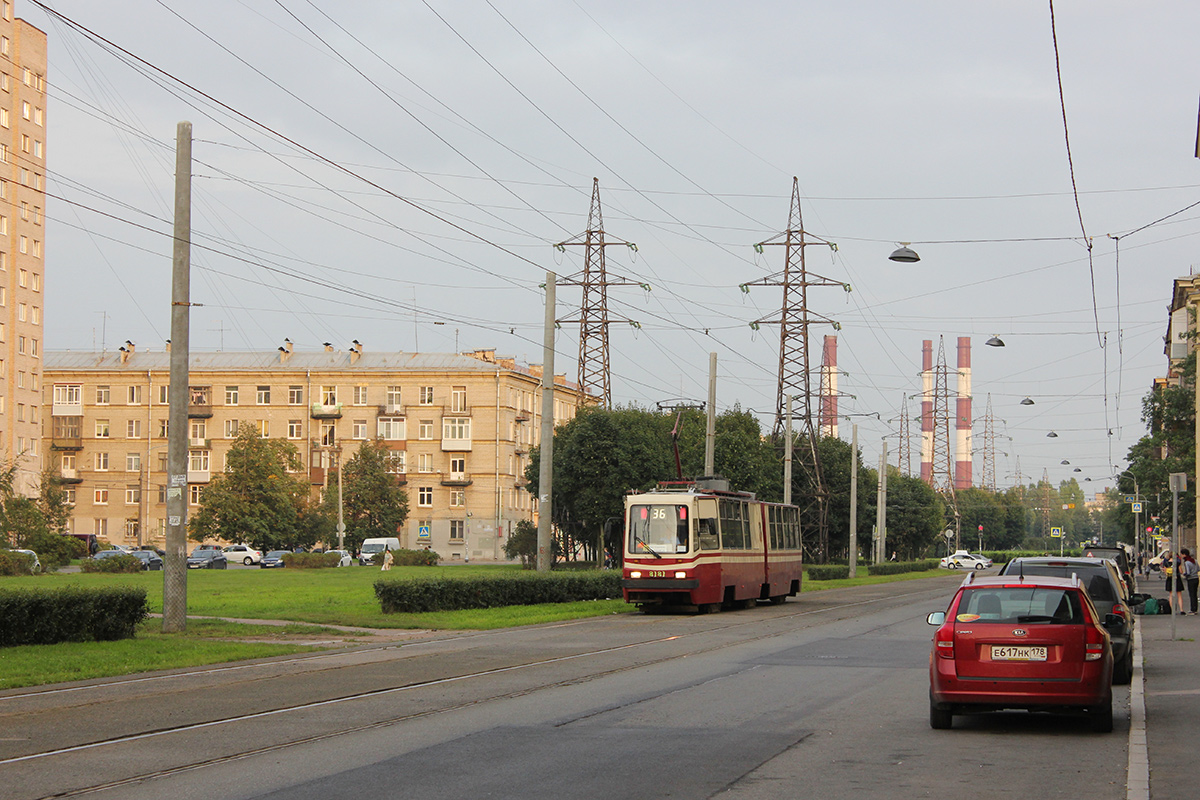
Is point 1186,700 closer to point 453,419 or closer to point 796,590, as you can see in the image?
point 796,590

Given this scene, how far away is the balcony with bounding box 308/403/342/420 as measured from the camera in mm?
107562

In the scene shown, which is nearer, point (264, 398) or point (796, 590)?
point (796, 590)

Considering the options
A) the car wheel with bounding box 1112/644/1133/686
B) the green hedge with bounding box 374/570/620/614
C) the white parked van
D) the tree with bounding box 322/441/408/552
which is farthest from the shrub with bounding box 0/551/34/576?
the car wheel with bounding box 1112/644/1133/686

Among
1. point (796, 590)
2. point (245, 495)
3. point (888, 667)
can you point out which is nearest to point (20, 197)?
point (245, 495)

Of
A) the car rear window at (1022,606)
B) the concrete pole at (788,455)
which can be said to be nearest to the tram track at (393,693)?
the car rear window at (1022,606)

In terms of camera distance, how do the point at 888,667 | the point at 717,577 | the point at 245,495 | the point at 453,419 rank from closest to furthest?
the point at 888,667
the point at 717,577
the point at 245,495
the point at 453,419

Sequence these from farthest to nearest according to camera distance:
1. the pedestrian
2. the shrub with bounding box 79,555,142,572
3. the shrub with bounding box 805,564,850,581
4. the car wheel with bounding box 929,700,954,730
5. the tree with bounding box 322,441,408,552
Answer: the tree with bounding box 322,441,408,552
the shrub with bounding box 805,564,850,581
the shrub with bounding box 79,555,142,572
the pedestrian
the car wheel with bounding box 929,700,954,730

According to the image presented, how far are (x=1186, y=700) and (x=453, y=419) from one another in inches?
3797

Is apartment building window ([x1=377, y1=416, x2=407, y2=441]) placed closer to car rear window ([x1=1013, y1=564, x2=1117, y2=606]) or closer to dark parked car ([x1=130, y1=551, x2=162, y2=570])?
dark parked car ([x1=130, y1=551, x2=162, y2=570])

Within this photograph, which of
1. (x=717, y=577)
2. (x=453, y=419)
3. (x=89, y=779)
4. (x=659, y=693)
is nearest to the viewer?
(x=89, y=779)

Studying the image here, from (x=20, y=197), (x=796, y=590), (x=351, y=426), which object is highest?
(x=20, y=197)

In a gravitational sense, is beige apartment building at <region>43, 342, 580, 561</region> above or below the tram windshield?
above

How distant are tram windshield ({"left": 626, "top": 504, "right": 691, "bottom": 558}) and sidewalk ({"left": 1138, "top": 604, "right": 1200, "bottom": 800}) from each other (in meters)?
11.3

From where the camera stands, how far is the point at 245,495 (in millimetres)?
85625
